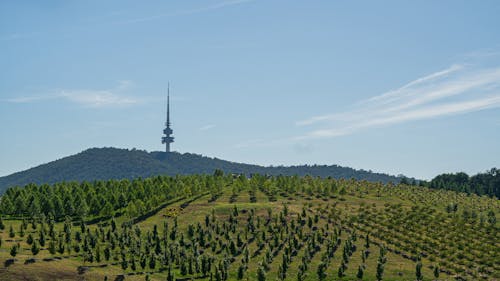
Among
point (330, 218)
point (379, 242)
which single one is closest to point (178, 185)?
point (330, 218)

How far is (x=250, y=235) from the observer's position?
5094 inches

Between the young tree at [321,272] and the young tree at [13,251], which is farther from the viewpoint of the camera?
the young tree at [321,272]

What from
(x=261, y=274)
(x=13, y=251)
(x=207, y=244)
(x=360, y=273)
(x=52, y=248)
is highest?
(x=13, y=251)

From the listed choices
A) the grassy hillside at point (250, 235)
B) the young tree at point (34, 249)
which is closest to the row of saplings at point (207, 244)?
the young tree at point (34, 249)

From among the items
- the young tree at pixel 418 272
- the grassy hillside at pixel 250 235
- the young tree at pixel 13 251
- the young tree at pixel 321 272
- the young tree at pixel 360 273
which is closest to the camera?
the young tree at pixel 13 251

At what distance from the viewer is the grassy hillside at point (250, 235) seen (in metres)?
100

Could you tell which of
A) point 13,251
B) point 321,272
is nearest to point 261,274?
point 321,272

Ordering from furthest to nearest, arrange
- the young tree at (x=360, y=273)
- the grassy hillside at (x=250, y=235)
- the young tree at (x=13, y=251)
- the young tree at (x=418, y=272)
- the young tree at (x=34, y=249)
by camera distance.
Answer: the young tree at (x=418, y=272)
the grassy hillside at (x=250, y=235)
the young tree at (x=360, y=273)
the young tree at (x=34, y=249)
the young tree at (x=13, y=251)

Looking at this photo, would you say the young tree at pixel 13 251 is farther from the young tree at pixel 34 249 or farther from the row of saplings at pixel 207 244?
the young tree at pixel 34 249

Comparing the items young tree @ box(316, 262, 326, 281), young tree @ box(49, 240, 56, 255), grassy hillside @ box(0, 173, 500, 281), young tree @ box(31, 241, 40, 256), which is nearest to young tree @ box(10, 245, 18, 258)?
grassy hillside @ box(0, 173, 500, 281)

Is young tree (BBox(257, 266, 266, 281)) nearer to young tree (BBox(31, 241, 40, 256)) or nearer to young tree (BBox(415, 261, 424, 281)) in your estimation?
young tree (BBox(415, 261, 424, 281))

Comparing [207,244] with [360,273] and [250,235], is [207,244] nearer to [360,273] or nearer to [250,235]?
[250,235]

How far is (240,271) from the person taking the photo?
9888 centimetres

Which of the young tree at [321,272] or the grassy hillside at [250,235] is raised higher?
the grassy hillside at [250,235]
